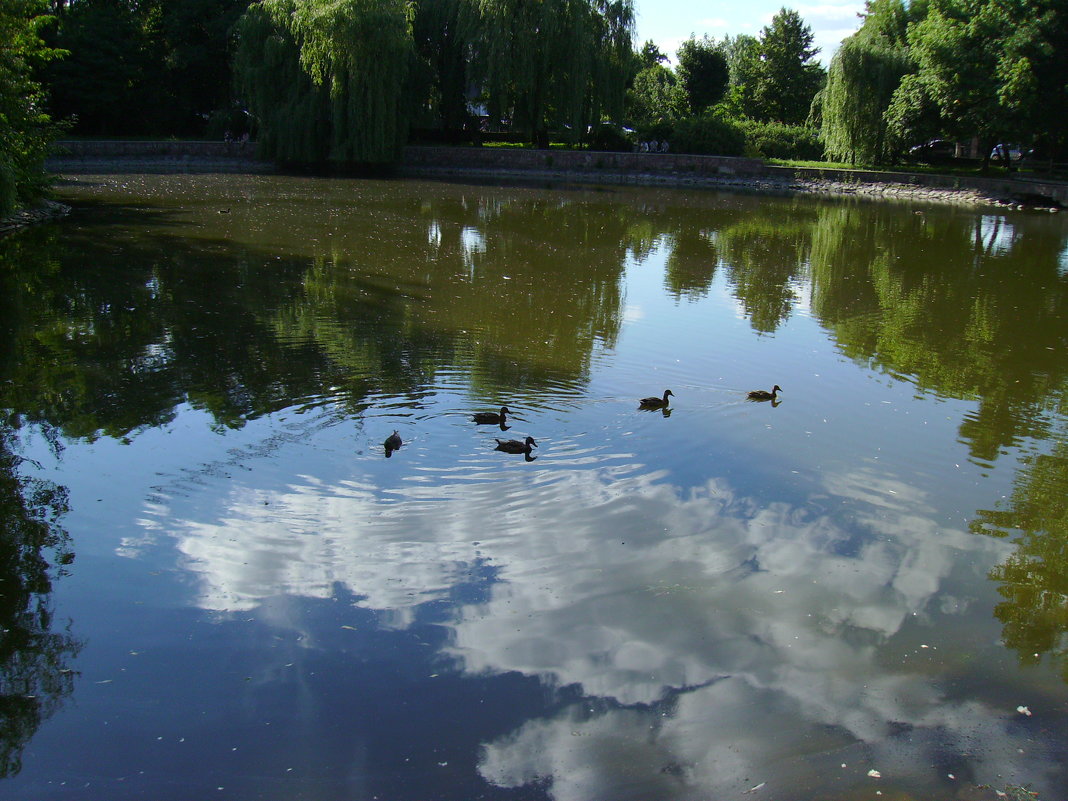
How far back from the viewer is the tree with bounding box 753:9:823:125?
55875mm

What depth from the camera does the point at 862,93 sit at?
4097cm

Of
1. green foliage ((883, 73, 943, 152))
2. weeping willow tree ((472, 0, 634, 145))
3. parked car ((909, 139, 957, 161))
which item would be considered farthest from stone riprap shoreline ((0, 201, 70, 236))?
parked car ((909, 139, 957, 161))

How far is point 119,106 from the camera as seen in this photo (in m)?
45.4

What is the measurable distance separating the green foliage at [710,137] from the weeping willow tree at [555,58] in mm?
4134

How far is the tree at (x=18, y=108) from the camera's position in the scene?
18.7m

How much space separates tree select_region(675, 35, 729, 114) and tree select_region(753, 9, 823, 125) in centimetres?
251

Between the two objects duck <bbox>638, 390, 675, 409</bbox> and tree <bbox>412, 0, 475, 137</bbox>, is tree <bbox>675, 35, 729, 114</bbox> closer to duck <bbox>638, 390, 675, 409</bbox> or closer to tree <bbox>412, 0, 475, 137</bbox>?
tree <bbox>412, 0, 475, 137</bbox>

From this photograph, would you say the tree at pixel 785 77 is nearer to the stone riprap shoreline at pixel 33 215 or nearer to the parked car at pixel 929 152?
the parked car at pixel 929 152

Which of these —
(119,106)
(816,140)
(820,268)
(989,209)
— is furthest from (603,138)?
(820,268)

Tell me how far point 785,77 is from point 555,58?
2211cm

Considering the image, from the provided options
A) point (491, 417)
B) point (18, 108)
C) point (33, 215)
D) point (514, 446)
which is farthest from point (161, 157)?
point (514, 446)

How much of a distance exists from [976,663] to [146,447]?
7.14 m

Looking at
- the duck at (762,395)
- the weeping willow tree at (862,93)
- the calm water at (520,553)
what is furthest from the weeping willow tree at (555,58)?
the duck at (762,395)

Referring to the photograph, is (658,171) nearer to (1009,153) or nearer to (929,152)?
(929,152)
